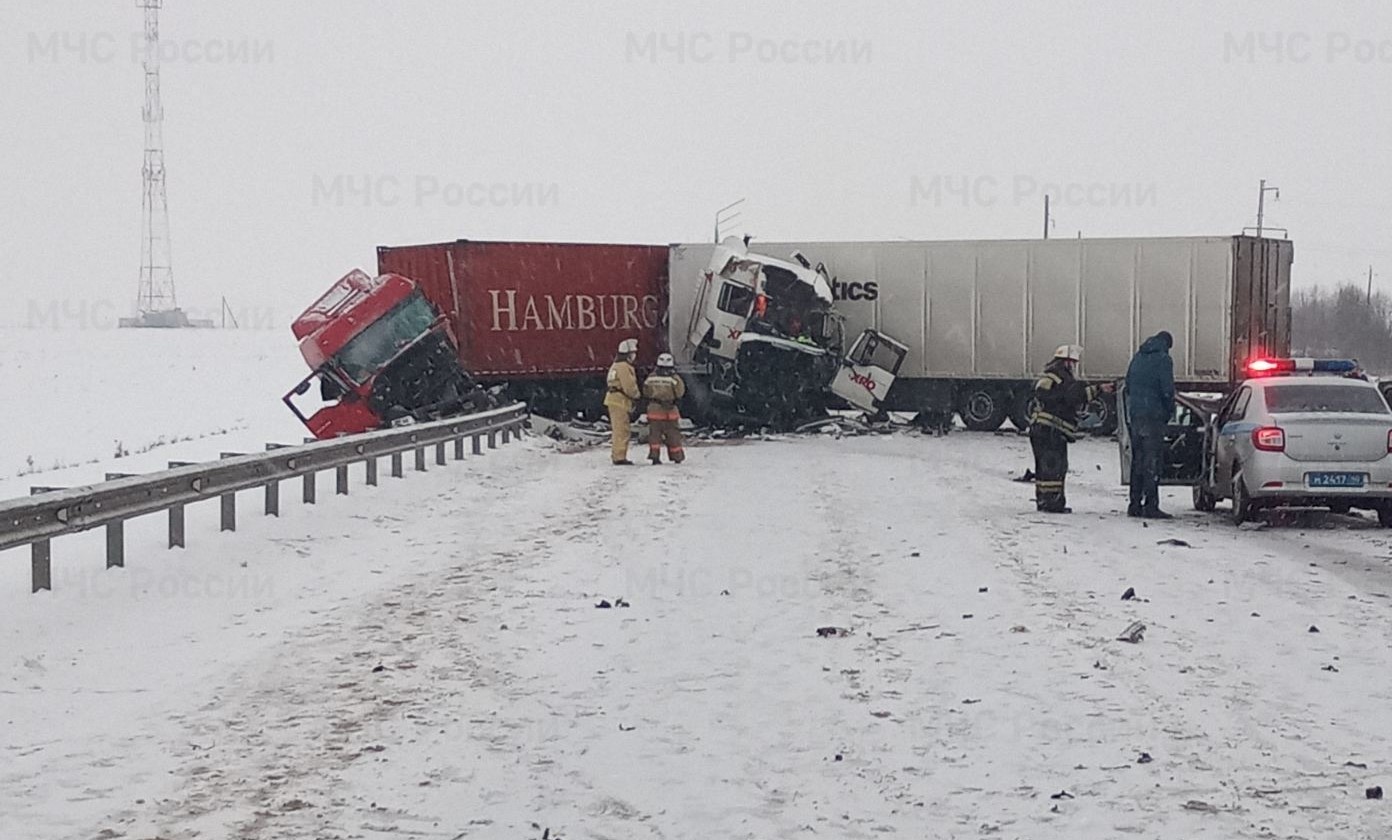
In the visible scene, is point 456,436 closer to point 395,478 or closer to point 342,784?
point 395,478

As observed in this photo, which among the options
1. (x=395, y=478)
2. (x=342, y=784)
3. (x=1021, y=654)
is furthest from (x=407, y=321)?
(x=342, y=784)

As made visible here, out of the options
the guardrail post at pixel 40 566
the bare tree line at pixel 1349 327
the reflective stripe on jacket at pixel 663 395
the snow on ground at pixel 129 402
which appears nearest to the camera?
the guardrail post at pixel 40 566

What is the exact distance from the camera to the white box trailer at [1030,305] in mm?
27484

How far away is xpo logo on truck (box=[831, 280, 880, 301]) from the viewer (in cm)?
2875

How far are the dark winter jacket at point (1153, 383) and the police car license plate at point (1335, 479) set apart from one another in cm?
159

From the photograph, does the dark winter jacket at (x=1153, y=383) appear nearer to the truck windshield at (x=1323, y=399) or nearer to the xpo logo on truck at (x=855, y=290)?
the truck windshield at (x=1323, y=399)

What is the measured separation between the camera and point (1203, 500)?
15398mm

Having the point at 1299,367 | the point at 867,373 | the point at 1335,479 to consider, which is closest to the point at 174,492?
the point at 1335,479

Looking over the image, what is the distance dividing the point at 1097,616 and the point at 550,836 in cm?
479

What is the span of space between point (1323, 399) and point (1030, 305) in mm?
14225

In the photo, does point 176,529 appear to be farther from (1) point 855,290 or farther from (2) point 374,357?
(1) point 855,290

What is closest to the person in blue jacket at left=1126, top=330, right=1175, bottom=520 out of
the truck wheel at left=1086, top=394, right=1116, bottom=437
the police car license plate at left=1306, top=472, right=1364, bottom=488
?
the police car license plate at left=1306, top=472, right=1364, bottom=488

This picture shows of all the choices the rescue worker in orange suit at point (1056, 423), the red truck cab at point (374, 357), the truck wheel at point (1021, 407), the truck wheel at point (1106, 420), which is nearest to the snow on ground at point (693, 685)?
the rescue worker in orange suit at point (1056, 423)

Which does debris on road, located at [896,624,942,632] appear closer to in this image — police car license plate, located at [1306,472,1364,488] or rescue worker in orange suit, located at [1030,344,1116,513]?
rescue worker in orange suit, located at [1030,344,1116,513]
